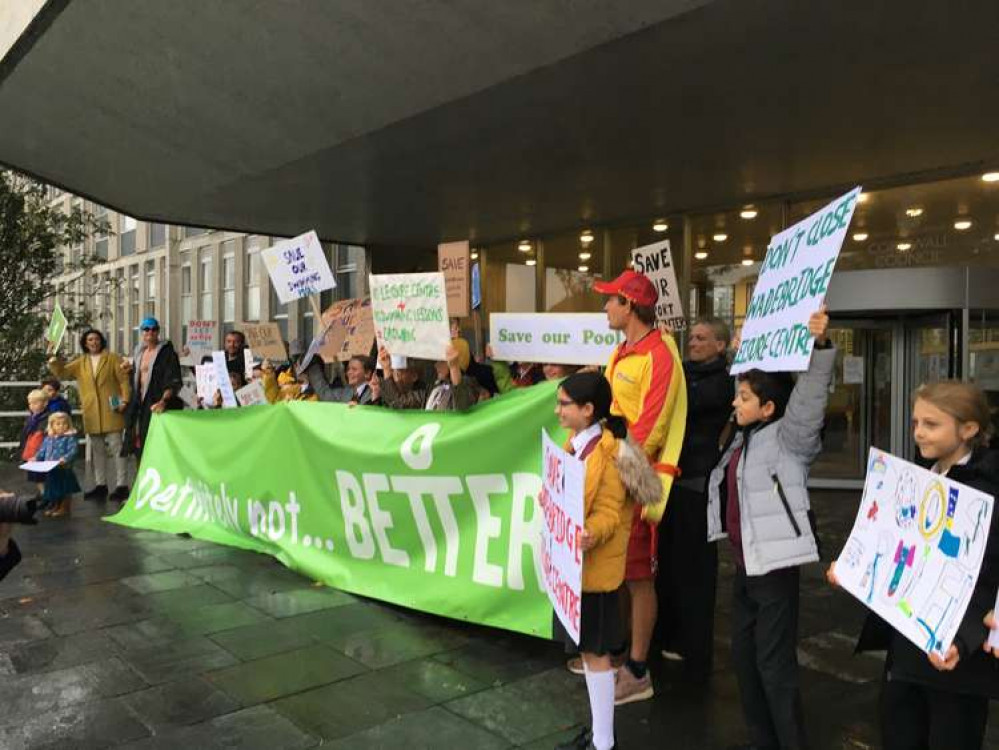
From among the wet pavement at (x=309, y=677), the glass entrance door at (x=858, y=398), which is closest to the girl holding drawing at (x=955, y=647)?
the wet pavement at (x=309, y=677)

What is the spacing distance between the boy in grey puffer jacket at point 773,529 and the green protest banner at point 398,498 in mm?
1258

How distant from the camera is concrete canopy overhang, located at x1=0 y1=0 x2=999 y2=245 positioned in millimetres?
5598

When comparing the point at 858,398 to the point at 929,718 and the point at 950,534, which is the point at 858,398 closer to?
the point at 929,718

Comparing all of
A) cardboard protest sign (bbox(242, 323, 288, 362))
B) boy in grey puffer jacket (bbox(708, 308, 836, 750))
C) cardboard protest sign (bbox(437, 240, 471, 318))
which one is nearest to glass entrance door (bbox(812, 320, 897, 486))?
cardboard protest sign (bbox(437, 240, 471, 318))

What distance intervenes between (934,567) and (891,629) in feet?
2.14

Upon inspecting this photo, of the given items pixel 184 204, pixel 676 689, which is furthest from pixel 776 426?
pixel 184 204

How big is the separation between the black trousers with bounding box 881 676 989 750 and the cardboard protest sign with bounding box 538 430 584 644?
3.54 ft

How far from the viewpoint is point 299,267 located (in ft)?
22.3

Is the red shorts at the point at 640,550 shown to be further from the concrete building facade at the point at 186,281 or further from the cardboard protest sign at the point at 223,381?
the concrete building facade at the point at 186,281

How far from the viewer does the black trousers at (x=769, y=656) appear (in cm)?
298

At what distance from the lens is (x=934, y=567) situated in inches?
87.7

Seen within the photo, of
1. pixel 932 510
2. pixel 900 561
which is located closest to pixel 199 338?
pixel 900 561

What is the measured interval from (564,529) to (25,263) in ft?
50.2

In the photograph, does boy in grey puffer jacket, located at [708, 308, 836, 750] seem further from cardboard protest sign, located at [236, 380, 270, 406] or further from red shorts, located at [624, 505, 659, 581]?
cardboard protest sign, located at [236, 380, 270, 406]
